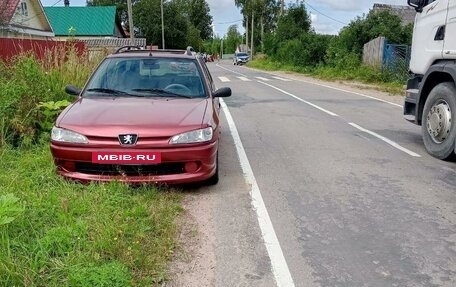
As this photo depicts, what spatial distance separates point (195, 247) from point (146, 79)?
2.94 meters

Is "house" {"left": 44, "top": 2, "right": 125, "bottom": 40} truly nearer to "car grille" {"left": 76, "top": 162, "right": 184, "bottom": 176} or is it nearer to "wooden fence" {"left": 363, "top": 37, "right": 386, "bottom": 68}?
"wooden fence" {"left": 363, "top": 37, "right": 386, "bottom": 68}

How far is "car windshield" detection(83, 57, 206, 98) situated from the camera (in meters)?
5.90

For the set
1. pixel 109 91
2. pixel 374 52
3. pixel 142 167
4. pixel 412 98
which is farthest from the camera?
pixel 374 52

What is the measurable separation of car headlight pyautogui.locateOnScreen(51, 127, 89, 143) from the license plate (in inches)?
8.3

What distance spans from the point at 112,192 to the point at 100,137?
0.58 m

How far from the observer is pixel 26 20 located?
98.4 feet

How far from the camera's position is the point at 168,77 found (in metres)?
6.14

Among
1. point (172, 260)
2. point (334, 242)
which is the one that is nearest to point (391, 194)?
point (334, 242)

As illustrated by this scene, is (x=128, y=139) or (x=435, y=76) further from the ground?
(x=435, y=76)

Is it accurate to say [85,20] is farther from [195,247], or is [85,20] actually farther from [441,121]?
[195,247]

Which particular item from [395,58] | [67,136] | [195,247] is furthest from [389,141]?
[395,58]

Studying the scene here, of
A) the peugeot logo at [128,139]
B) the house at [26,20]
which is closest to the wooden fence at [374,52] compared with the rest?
the house at [26,20]

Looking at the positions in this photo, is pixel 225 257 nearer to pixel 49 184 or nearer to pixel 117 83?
pixel 49 184

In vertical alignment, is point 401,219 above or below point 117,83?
below
